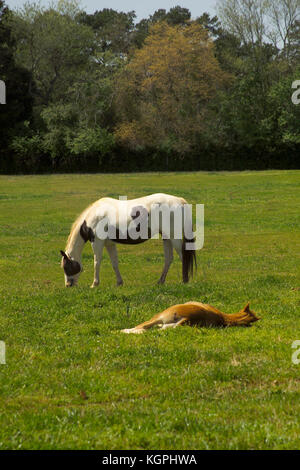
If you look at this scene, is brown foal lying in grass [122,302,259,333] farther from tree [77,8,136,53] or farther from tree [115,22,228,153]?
tree [77,8,136,53]

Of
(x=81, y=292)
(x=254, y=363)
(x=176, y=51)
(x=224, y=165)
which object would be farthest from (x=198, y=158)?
(x=254, y=363)

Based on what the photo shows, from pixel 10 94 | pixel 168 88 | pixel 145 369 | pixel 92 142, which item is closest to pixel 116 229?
pixel 145 369

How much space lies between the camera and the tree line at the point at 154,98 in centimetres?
6022

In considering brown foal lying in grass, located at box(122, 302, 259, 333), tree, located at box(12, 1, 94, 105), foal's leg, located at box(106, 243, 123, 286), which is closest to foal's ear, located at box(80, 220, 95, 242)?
foal's leg, located at box(106, 243, 123, 286)

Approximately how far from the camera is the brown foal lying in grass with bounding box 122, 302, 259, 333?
8695 millimetres

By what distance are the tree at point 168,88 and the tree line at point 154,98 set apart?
109 mm

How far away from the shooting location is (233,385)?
6.32 metres

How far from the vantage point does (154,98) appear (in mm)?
63812

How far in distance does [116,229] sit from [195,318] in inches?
239

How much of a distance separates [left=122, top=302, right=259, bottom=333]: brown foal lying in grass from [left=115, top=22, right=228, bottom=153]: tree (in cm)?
5355

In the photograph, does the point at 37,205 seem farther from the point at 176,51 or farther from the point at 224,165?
the point at 176,51

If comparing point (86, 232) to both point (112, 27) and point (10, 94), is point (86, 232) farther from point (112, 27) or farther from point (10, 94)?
point (112, 27)

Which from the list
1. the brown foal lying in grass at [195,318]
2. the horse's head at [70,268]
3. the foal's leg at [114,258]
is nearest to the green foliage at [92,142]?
the foal's leg at [114,258]

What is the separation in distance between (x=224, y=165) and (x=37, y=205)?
1175 inches
